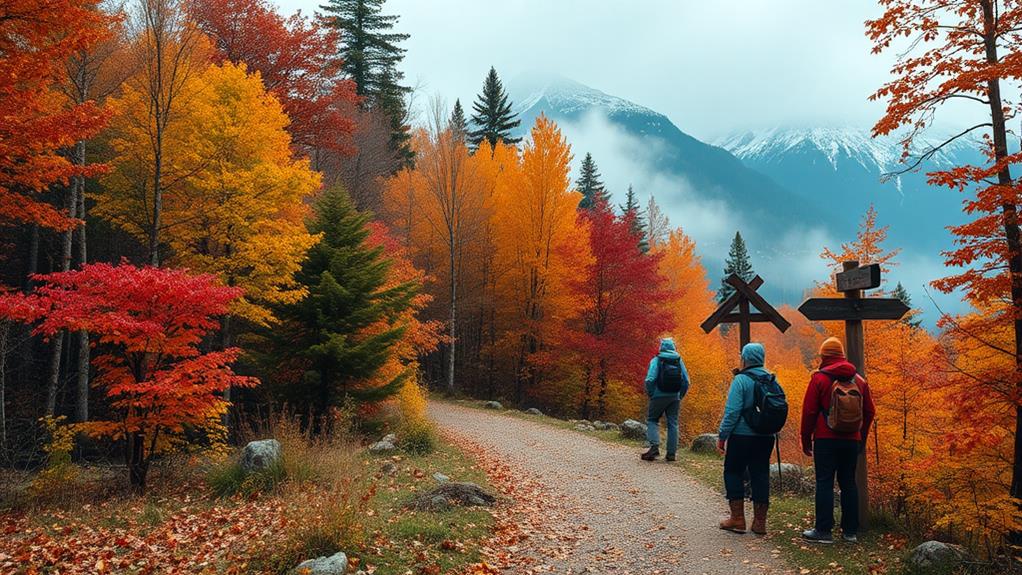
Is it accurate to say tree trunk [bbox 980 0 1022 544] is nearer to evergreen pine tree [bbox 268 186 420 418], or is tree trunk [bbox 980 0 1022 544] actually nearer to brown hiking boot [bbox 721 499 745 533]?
brown hiking boot [bbox 721 499 745 533]

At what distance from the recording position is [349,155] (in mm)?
25250

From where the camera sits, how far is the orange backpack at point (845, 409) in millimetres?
5430

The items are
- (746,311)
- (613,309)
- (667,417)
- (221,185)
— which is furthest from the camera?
(613,309)

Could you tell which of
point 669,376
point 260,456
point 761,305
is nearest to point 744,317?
point 761,305

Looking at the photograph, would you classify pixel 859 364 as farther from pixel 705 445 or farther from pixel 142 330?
pixel 142 330

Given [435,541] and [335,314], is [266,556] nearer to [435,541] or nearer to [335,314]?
[435,541]

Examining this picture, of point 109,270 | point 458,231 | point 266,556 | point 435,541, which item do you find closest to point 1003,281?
point 435,541

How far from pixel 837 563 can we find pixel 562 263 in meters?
17.9

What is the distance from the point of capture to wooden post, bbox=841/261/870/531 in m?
6.18

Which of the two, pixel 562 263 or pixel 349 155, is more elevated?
pixel 349 155

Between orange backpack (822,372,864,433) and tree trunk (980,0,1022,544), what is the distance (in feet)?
5.12

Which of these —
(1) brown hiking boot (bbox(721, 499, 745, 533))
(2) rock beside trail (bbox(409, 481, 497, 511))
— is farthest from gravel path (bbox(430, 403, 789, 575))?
(2) rock beside trail (bbox(409, 481, 497, 511))

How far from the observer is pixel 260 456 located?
855 centimetres

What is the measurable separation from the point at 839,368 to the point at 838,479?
1.13 meters
